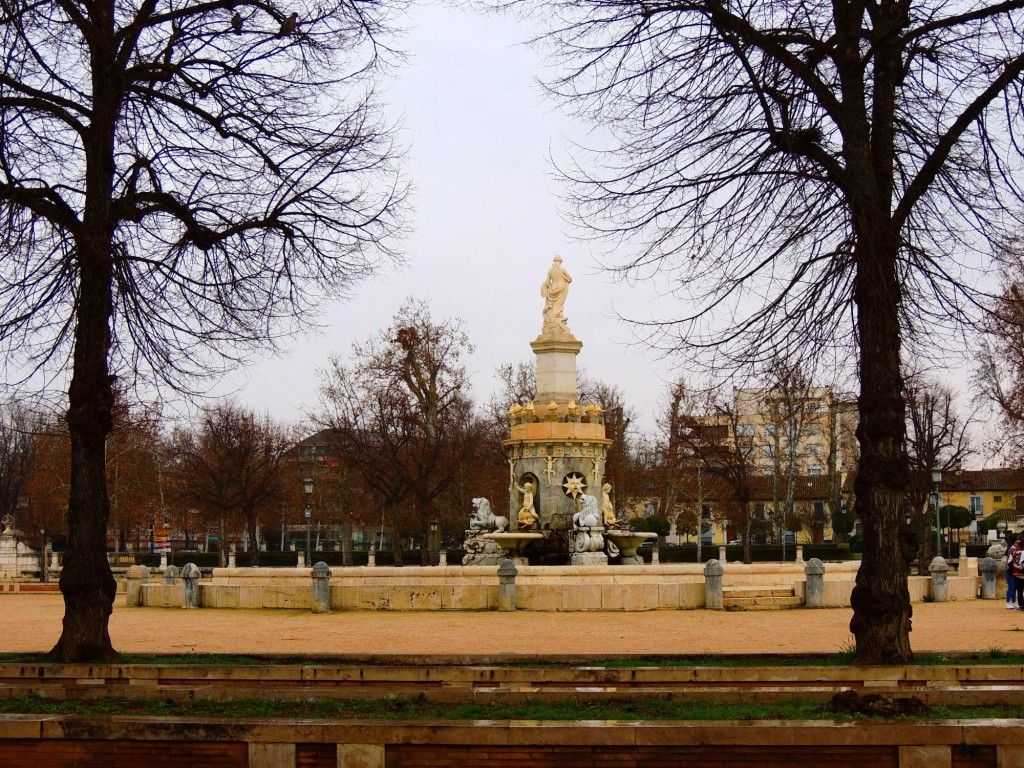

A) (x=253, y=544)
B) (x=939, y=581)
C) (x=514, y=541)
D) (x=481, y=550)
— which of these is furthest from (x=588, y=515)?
(x=253, y=544)

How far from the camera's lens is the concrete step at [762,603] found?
26.7 m

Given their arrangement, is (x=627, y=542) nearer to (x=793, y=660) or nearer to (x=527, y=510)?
(x=527, y=510)

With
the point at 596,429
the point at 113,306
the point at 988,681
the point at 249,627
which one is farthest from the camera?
the point at 596,429

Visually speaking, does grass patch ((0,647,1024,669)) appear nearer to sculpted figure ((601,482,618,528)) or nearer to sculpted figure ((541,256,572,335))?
sculpted figure ((601,482,618,528))

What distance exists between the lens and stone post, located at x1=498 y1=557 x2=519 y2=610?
2636cm

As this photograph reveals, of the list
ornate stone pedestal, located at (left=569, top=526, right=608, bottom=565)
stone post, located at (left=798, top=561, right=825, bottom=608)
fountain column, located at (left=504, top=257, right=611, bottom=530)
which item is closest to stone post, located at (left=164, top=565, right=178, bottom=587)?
fountain column, located at (left=504, top=257, right=611, bottom=530)

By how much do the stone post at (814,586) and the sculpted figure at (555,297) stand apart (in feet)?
35.7

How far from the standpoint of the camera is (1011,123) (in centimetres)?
1320

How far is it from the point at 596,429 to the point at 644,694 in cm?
2306

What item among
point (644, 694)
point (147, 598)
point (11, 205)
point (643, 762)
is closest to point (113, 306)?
point (11, 205)

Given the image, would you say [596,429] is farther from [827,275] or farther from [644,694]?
[644,694]

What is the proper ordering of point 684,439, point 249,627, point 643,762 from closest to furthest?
point 643,762 < point 249,627 < point 684,439

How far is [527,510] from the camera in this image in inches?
1308

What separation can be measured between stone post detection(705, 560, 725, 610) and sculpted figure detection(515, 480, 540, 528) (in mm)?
7535
